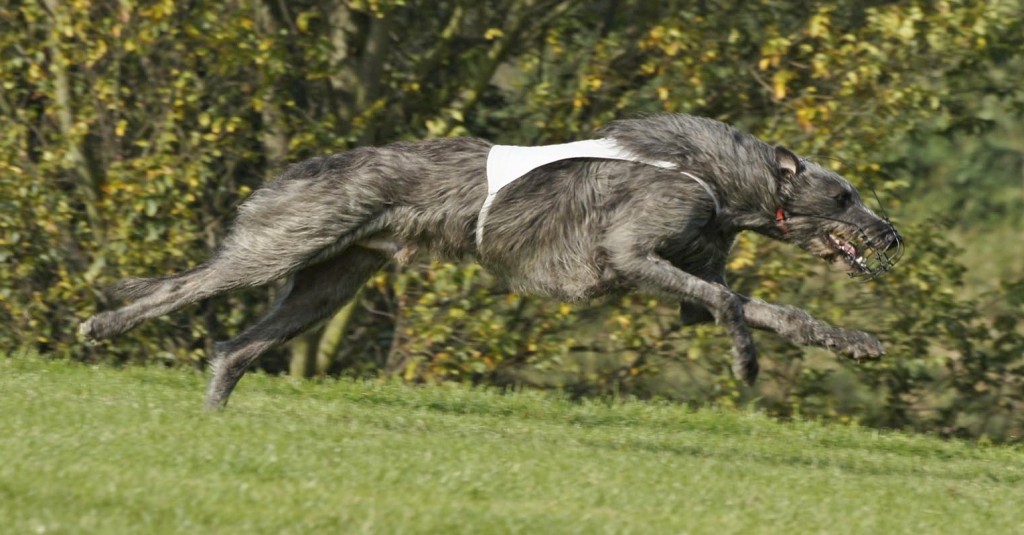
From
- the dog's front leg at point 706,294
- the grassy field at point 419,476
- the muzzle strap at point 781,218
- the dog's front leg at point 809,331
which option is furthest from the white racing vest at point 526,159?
the grassy field at point 419,476

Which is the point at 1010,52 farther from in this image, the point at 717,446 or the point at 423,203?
the point at 423,203

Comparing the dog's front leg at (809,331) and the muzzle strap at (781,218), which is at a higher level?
the muzzle strap at (781,218)

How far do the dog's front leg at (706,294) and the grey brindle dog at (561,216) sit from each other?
25 millimetres

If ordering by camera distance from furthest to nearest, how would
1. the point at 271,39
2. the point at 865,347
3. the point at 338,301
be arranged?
the point at 271,39, the point at 338,301, the point at 865,347

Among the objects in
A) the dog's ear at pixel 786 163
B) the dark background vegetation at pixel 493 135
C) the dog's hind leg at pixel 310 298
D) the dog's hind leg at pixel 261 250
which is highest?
the dog's hind leg at pixel 261 250

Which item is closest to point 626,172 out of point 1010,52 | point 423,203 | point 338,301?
point 423,203

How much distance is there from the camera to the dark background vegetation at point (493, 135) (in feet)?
38.0

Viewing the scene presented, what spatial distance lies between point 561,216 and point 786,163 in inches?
A: 45.0

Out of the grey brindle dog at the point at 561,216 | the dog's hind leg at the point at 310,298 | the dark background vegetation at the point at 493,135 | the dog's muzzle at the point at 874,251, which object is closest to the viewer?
the grey brindle dog at the point at 561,216

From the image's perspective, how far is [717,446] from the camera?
882 centimetres

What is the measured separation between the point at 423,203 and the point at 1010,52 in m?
5.61

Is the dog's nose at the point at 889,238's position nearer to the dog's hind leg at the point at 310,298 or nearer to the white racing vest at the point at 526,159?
the white racing vest at the point at 526,159

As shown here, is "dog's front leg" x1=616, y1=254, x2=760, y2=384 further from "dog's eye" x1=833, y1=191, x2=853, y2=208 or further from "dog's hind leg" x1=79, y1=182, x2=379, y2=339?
"dog's hind leg" x1=79, y1=182, x2=379, y2=339

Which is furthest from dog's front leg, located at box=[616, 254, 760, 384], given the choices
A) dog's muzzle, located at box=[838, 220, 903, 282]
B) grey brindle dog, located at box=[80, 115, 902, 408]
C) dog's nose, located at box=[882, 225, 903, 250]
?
dog's nose, located at box=[882, 225, 903, 250]
